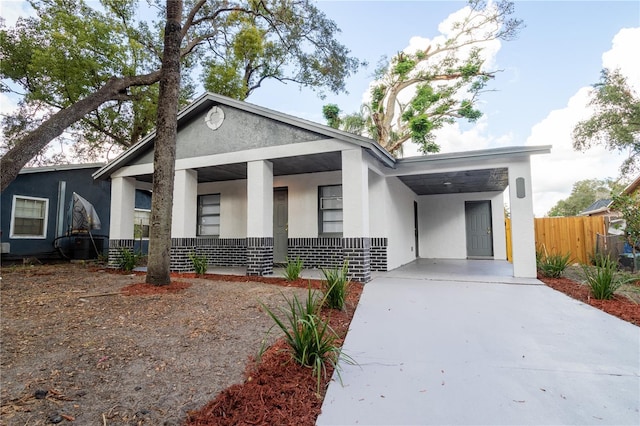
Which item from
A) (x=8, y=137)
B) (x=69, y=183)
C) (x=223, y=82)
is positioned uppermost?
(x=223, y=82)

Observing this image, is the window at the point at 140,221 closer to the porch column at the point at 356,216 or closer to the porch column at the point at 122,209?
the porch column at the point at 122,209

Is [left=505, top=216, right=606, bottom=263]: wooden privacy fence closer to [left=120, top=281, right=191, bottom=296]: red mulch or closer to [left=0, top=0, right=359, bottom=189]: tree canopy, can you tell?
[left=0, top=0, right=359, bottom=189]: tree canopy

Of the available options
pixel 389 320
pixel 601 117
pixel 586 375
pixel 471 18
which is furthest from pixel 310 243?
pixel 471 18

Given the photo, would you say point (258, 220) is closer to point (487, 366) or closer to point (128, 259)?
point (128, 259)

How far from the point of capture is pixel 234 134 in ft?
25.2

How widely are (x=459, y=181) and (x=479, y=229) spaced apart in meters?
3.58

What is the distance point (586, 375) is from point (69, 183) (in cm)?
1519

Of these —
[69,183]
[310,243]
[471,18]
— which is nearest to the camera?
[310,243]

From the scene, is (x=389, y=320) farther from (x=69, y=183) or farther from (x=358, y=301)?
(x=69, y=183)

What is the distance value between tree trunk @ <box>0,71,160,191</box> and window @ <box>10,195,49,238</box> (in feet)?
14.3

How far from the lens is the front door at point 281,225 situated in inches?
361

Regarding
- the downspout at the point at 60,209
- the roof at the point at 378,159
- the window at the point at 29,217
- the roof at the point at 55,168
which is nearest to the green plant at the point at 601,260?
the roof at the point at 378,159

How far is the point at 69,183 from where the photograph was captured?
455 inches

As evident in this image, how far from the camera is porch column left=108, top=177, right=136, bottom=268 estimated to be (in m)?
8.81
